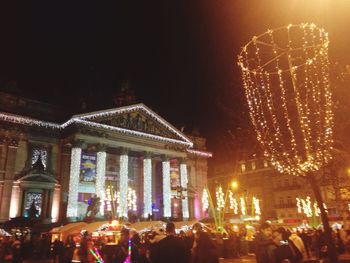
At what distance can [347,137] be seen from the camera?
63.3 ft

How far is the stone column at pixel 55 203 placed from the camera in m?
34.1

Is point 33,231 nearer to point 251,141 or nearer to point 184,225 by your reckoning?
point 184,225

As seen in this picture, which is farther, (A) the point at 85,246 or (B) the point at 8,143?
(B) the point at 8,143

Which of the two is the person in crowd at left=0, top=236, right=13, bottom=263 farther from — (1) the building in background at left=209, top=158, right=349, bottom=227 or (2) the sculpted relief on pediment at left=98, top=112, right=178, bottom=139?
(1) the building in background at left=209, top=158, right=349, bottom=227

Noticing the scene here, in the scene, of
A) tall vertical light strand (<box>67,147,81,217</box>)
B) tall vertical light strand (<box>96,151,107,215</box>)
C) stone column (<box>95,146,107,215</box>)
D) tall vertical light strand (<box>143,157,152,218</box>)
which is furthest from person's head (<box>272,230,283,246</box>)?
tall vertical light strand (<box>143,157,152,218</box>)

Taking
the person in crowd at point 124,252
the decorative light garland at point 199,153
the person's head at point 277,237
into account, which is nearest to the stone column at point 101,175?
the decorative light garland at point 199,153

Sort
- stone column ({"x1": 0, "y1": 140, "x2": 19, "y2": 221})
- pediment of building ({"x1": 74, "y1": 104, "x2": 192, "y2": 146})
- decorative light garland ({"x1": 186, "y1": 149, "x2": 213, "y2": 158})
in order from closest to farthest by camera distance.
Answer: stone column ({"x1": 0, "y1": 140, "x2": 19, "y2": 221}), pediment of building ({"x1": 74, "y1": 104, "x2": 192, "y2": 146}), decorative light garland ({"x1": 186, "y1": 149, "x2": 213, "y2": 158})

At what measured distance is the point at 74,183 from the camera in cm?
3388

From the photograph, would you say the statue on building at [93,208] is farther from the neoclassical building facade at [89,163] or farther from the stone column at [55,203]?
the stone column at [55,203]

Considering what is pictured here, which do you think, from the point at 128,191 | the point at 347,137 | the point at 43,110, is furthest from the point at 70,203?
the point at 347,137

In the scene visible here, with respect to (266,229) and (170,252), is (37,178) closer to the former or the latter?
(266,229)

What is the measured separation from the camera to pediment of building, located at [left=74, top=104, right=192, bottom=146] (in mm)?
37062

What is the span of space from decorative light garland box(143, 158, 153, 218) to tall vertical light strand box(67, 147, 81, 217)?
8.55 m

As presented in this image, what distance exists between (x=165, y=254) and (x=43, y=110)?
115 feet
